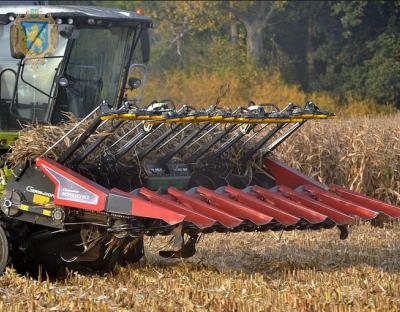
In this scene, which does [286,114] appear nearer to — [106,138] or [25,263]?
[106,138]

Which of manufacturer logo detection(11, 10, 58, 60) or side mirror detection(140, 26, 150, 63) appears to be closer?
manufacturer logo detection(11, 10, 58, 60)

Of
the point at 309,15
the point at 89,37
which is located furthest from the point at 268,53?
the point at 89,37

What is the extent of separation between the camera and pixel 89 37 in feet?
25.8

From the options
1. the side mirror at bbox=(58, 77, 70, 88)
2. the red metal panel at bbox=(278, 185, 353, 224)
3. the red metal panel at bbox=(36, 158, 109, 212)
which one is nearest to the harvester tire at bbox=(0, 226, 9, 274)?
the red metal panel at bbox=(36, 158, 109, 212)

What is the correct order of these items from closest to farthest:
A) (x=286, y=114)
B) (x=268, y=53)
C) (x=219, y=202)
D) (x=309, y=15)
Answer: (x=219, y=202), (x=286, y=114), (x=309, y=15), (x=268, y=53)

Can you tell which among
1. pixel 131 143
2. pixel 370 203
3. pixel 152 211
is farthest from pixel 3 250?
pixel 370 203

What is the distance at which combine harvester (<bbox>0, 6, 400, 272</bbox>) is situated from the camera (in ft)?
22.6

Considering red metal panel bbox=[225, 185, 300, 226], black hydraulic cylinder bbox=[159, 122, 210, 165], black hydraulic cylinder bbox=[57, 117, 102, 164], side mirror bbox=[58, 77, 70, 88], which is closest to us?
black hydraulic cylinder bbox=[57, 117, 102, 164]

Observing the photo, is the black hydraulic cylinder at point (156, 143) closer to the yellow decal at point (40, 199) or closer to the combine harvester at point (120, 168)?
the combine harvester at point (120, 168)

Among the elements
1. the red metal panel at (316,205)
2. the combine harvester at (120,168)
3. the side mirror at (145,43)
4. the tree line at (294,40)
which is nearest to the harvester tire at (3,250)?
the combine harvester at (120,168)

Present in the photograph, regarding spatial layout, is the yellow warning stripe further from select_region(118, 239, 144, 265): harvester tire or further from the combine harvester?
select_region(118, 239, 144, 265): harvester tire

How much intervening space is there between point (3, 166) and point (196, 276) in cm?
155

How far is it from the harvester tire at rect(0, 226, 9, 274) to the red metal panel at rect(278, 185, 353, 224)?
199 centimetres

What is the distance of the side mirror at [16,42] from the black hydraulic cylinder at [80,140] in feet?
2.45
